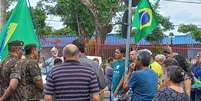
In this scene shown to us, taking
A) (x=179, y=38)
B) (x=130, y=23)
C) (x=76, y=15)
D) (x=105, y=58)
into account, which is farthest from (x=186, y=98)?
(x=179, y=38)

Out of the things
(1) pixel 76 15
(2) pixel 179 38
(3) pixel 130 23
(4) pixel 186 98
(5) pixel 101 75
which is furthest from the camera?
(2) pixel 179 38

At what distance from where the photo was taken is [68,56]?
23.2 feet

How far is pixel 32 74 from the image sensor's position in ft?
27.8

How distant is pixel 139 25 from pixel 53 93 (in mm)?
6322

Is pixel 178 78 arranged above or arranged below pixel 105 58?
above

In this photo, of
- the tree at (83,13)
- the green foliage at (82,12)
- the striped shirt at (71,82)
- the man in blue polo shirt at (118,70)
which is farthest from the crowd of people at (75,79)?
the green foliage at (82,12)

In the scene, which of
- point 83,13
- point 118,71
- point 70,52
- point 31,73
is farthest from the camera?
point 83,13

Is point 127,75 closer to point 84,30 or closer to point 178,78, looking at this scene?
point 178,78

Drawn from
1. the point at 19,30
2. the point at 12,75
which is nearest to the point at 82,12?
the point at 19,30

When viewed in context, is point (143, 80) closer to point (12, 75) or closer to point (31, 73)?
point (31, 73)

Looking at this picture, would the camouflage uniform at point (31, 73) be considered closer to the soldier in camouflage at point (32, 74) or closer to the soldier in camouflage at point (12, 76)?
the soldier in camouflage at point (32, 74)

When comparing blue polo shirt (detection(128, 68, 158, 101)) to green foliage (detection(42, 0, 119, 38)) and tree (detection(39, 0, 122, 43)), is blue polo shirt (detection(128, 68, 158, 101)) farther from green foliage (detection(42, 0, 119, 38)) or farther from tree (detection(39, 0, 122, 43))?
green foliage (detection(42, 0, 119, 38))

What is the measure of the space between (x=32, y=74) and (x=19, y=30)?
8.54ft

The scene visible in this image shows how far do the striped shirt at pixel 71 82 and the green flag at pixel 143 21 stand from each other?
19.8 feet
